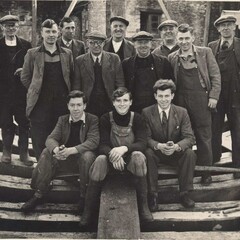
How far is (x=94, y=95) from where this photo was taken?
4332 mm

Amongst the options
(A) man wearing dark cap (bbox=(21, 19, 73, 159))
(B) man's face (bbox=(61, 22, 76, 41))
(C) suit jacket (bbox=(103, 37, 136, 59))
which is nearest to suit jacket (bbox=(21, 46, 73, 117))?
(A) man wearing dark cap (bbox=(21, 19, 73, 159))

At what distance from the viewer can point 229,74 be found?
4605mm

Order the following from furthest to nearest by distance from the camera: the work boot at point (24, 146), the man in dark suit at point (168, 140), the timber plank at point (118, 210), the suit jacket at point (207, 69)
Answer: the work boot at point (24, 146)
the suit jacket at point (207, 69)
the man in dark suit at point (168, 140)
the timber plank at point (118, 210)

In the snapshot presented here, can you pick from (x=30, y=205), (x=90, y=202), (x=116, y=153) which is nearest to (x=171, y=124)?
(x=116, y=153)

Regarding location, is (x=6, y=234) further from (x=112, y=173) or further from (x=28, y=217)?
(x=112, y=173)

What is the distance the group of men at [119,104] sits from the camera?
12.8 feet

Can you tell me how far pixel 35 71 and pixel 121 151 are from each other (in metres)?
1.26

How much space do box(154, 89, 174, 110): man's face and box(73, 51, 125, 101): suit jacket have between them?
1.68 ft

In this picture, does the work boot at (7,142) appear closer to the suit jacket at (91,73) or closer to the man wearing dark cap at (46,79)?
the man wearing dark cap at (46,79)

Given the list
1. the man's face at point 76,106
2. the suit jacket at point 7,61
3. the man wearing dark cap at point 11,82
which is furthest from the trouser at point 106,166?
the suit jacket at point 7,61

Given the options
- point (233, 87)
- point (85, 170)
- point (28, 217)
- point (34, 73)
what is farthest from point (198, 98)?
point (28, 217)

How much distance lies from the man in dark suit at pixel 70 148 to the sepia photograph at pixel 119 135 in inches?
0.4

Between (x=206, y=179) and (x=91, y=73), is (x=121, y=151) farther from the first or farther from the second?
(x=206, y=179)

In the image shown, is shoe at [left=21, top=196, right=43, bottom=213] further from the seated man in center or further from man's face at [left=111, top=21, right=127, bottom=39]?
man's face at [left=111, top=21, right=127, bottom=39]
